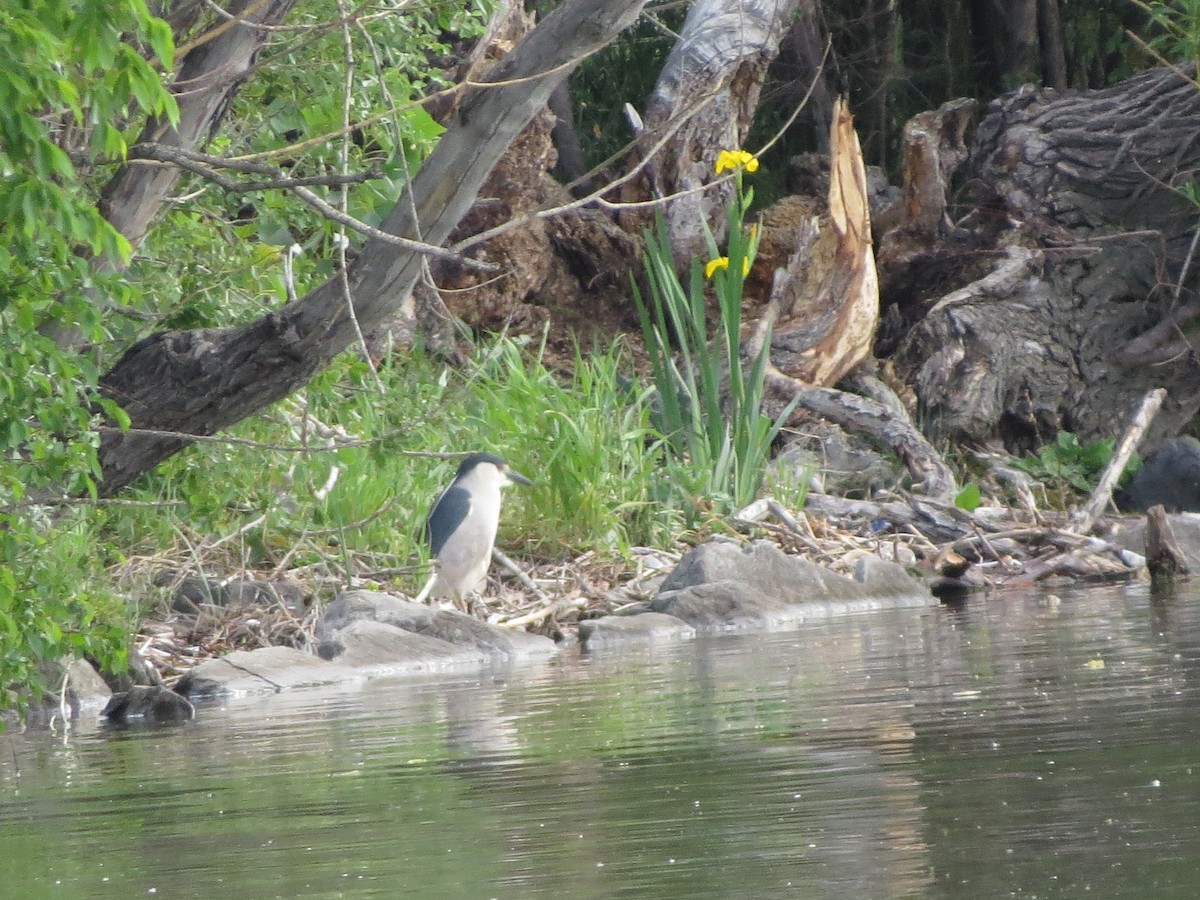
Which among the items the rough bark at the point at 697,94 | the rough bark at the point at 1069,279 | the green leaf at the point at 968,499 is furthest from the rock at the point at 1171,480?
the rough bark at the point at 697,94

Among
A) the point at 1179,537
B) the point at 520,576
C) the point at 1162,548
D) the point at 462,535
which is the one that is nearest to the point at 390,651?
the point at 462,535

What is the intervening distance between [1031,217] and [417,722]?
9822 mm

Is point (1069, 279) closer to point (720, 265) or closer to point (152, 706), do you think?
point (720, 265)

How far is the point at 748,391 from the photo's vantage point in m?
11.9

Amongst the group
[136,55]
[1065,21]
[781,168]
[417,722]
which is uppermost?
[1065,21]

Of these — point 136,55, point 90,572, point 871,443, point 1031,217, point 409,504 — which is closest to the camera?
point 136,55

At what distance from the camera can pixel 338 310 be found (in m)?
6.18

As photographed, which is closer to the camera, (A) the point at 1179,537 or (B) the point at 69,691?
(B) the point at 69,691

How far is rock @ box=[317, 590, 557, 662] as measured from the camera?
911cm

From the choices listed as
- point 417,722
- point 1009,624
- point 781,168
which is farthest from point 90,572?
point 781,168

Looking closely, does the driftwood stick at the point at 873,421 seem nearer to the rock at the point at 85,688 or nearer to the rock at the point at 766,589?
the rock at the point at 766,589

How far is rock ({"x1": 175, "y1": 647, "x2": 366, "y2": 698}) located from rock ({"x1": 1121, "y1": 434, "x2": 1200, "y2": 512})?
7.16 m

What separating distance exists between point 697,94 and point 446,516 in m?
5.17

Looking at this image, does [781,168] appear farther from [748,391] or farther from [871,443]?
[748,391]
